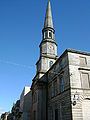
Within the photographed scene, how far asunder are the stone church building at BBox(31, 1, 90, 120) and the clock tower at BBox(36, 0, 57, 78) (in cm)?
145

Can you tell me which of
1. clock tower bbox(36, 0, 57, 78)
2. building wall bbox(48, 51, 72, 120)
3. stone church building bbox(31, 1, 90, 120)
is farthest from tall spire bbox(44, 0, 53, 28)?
building wall bbox(48, 51, 72, 120)

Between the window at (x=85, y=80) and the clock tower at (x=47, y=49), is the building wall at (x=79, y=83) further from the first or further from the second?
the clock tower at (x=47, y=49)

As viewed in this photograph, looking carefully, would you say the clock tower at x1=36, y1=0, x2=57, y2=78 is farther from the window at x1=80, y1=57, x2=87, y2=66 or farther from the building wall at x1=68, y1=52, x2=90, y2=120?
the building wall at x1=68, y1=52, x2=90, y2=120

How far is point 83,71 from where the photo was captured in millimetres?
23344

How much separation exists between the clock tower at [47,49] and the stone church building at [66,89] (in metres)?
1.45

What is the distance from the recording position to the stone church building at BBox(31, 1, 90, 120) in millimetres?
21000

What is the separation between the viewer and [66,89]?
22.5 metres

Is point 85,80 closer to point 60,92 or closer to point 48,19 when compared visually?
point 60,92

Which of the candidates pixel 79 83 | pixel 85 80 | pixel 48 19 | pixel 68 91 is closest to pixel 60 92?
pixel 68 91

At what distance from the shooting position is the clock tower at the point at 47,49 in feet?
115

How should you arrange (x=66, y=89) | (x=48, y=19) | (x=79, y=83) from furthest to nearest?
(x=48, y=19) < (x=66, y=89) < (x=79, y=83)

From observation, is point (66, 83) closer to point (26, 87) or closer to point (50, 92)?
point (50, 92)

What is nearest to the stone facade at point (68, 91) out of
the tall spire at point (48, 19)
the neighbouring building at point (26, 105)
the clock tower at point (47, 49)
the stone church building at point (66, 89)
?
the stone church building at point (66, 89)

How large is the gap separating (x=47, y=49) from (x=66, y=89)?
15784 mm
